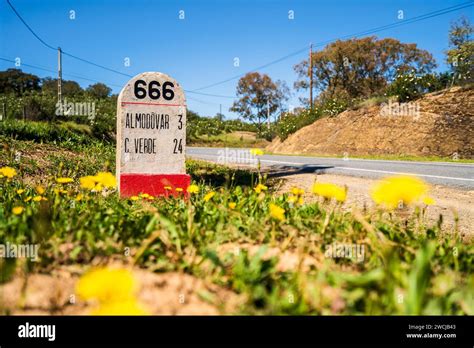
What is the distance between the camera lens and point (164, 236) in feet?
5.95

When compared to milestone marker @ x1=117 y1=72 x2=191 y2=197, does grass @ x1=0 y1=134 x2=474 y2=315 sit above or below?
below

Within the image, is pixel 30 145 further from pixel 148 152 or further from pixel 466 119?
pixel 466 119

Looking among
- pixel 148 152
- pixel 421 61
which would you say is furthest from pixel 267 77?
pixel 148 152

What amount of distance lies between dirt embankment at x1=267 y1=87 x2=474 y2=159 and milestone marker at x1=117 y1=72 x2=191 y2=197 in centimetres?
1349

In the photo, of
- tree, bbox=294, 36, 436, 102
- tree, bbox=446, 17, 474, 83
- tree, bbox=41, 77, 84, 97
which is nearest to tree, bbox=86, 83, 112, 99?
tree, bbox=41, 77, 84, 97

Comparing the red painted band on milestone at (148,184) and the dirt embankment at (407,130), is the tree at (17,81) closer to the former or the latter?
the dirt embankment at (407,130)

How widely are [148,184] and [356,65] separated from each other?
32658 mm

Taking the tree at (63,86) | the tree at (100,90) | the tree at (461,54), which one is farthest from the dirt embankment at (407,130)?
the tree at (63,86)

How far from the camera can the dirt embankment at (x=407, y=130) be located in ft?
51.1

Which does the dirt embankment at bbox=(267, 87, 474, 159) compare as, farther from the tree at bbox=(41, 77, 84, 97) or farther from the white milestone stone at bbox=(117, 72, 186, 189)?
the tree at bbox=(41, 77, 84, 97)

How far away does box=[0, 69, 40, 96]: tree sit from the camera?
172 ft

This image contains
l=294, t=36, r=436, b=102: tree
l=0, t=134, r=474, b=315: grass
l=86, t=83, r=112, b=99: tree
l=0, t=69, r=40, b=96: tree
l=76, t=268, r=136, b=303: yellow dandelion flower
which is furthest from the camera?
l=0, t=69, r=40, b=96: tree

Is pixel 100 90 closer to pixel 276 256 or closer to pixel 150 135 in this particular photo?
pixel 150 135
